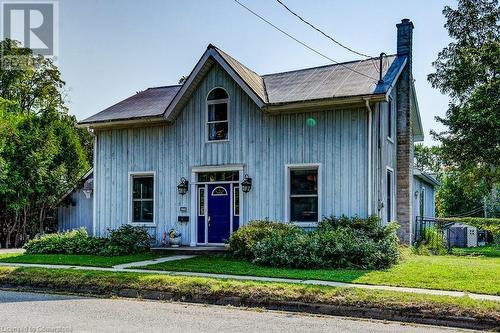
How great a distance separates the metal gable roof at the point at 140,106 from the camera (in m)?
18.0

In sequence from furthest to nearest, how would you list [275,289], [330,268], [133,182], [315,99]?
[133,182] → [315,99] → [330,268] → [275,289]

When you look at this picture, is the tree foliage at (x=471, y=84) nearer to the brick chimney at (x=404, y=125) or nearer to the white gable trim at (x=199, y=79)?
the brick chimney at (x=404, y=125)

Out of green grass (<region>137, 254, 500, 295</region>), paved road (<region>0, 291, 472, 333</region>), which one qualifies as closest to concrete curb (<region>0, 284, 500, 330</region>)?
paved road (<region>0, 291, 472, 333</region>)

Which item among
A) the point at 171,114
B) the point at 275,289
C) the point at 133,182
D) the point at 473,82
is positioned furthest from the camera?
the point at 473,82

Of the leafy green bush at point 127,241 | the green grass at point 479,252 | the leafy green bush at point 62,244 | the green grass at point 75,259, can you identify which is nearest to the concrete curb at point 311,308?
the green grass at point 75,259

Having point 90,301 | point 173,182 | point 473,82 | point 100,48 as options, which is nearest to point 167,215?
point 173,182

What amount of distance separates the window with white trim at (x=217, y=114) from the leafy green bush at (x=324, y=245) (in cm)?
364

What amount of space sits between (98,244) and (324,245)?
743 centimetres

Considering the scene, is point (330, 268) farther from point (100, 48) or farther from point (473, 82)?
point (473, 82)

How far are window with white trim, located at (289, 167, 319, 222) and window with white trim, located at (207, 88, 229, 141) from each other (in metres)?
2.70

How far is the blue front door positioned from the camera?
16.7 m

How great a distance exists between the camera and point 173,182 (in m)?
17.5

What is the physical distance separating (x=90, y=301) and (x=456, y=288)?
6490 mm

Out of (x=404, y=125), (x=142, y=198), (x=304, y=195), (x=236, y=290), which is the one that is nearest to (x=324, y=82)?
(x=404, y=125)
